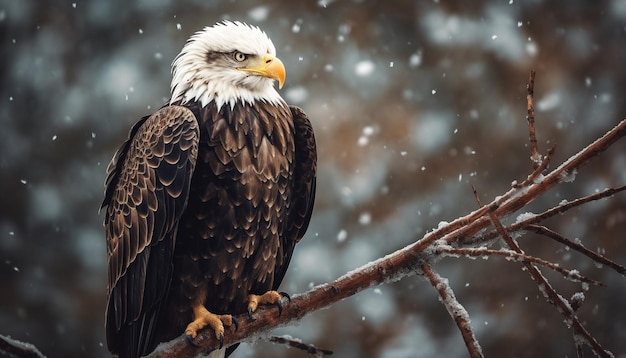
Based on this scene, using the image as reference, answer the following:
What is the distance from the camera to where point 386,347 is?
24.4ft

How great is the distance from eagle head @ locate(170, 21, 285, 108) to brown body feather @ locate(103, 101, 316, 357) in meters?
0.08

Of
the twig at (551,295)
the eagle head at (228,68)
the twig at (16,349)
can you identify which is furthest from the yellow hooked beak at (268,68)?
the twig at (16,349)

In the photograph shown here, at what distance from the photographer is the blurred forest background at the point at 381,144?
21.8ft

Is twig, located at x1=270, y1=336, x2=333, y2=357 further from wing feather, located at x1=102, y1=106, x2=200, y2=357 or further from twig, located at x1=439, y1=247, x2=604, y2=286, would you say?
twig, located at x1=439, y1=247, x2=604, y2=286

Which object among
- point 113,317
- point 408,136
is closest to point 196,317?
point 113,317

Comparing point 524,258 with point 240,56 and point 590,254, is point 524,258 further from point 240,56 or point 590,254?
point 240,56

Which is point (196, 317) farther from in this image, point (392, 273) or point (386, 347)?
point (386, 347)

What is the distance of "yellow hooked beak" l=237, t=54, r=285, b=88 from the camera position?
11.6 feet

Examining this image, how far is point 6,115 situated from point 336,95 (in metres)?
Result: 2.73

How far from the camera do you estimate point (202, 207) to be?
3.34m

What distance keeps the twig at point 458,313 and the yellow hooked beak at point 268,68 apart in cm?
114

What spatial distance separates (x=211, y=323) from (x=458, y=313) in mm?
1052

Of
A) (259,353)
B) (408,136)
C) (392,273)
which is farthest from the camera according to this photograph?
(408,136)

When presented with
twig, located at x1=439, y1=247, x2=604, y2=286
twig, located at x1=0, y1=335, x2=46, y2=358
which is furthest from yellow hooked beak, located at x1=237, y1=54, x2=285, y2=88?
twig, located at x1=0, y1=335, x2=46, y2=358
